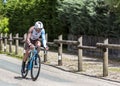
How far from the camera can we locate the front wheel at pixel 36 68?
13.1 meters

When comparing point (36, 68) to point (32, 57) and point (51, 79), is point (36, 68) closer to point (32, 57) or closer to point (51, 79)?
point (32, 57)

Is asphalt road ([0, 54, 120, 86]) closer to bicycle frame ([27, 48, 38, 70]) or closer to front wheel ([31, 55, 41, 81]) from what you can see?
front wheel ([31, 55, 41, 81])

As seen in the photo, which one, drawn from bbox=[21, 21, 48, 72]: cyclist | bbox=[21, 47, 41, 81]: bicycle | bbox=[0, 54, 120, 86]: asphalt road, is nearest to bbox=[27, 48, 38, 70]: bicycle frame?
bbox=[21, 47, 41, 81]: bicycle

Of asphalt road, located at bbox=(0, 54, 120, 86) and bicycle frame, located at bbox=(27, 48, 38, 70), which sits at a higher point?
bicycle frame, located at bbox=(27, 48, 38, 70)

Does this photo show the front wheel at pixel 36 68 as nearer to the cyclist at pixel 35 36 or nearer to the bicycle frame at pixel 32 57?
the bicycle frame at pixel 32 57

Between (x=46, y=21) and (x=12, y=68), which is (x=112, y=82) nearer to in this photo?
(x=12, y=68)

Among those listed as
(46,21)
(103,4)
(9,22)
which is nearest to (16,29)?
(9,22)

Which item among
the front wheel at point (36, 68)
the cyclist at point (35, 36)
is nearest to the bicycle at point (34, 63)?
the front wheel at point (36, 68)

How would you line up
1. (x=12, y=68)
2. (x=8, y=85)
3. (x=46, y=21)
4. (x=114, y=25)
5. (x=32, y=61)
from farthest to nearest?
1. (x=46, y=21)
2. (x=114, y=25)
3. (x=12, y=68)
4. (x=32, y=61)
5. (x=8, y=85)

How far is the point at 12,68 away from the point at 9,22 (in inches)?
827

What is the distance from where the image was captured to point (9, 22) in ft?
123

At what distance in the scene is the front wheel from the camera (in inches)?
515

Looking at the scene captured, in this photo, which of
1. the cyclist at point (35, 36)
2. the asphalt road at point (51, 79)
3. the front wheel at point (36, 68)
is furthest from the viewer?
the front wheel at point (36, 68)

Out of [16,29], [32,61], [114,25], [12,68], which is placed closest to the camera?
[32,61]
